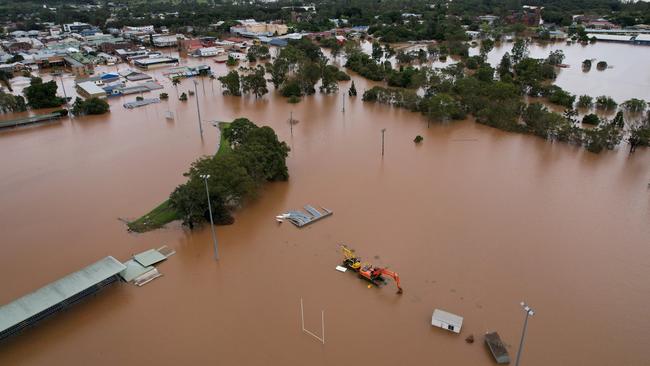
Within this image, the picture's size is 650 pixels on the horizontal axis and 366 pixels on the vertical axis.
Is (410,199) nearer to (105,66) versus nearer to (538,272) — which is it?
(538,272)

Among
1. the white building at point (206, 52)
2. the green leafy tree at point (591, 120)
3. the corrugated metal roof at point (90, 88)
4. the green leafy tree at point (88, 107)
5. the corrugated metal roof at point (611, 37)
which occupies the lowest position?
the green leafy tree at point (591, 120)

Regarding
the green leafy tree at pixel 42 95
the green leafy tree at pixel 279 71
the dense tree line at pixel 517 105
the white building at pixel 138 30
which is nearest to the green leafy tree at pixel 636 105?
the dense tree line at pixel 517 105

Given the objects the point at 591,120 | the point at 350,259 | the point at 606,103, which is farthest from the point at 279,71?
the point at 350,259

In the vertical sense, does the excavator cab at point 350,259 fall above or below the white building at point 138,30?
below

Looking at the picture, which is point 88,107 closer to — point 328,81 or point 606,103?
point 328,81

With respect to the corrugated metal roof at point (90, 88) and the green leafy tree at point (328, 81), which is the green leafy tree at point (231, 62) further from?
the green leafy tree at point (328, 81)

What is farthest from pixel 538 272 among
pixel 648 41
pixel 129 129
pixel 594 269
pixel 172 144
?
pixel 648 41
